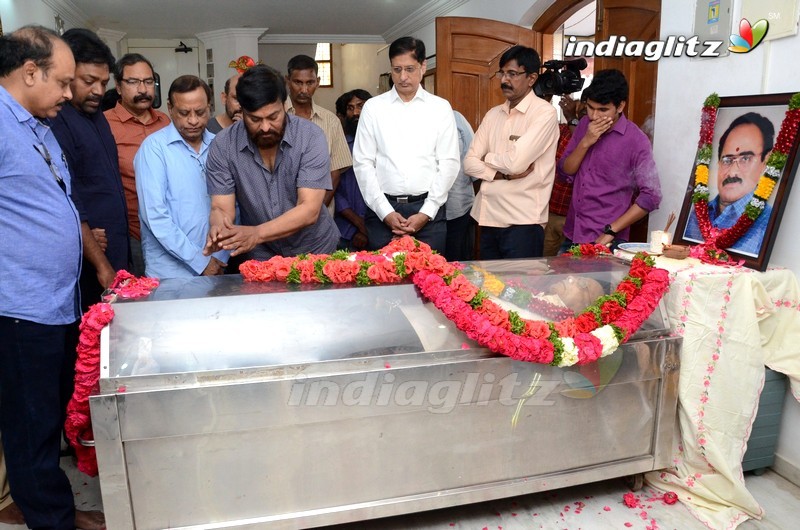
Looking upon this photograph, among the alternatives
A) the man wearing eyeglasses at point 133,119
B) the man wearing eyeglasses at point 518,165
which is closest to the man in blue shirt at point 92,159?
the man wearing eyeglasses at point 133,119

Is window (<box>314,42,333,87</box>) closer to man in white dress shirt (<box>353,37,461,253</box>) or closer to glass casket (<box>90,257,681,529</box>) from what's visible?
man in white dress shirt (<box>353,37,461,253</box>)

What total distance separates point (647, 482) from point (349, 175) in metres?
2.66

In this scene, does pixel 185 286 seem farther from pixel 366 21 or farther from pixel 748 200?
pixel 366 21

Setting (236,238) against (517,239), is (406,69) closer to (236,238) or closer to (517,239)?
(517,239)

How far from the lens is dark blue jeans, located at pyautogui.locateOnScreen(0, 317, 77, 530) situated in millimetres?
2064

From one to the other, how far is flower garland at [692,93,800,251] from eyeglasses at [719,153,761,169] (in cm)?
9

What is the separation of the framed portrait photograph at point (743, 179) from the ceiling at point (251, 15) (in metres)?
5.71

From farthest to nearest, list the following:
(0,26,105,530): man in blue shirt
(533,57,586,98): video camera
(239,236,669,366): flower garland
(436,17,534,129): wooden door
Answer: (436,17,534,129): wooden door → (533,57,586,98): video camera → (239,236,669,366): flower garland → (0,26,105,530): man in blue shirt

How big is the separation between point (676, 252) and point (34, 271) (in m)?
2.53

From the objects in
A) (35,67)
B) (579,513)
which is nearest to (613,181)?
(579,513)

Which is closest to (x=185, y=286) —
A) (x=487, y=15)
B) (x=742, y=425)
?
(x=742, y=425)

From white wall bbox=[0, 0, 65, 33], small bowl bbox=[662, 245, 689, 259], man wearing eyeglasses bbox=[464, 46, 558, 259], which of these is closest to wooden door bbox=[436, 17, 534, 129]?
man wearing eyeglasses bbox=[464, 46, 558, 259]

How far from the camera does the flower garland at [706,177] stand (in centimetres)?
258

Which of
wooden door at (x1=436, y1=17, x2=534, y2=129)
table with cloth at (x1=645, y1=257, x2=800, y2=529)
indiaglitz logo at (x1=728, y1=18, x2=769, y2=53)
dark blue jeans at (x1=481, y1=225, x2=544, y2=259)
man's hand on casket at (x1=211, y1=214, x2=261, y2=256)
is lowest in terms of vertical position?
table with cloth at (x1=645, y1=257, x2=800, y2=529)
